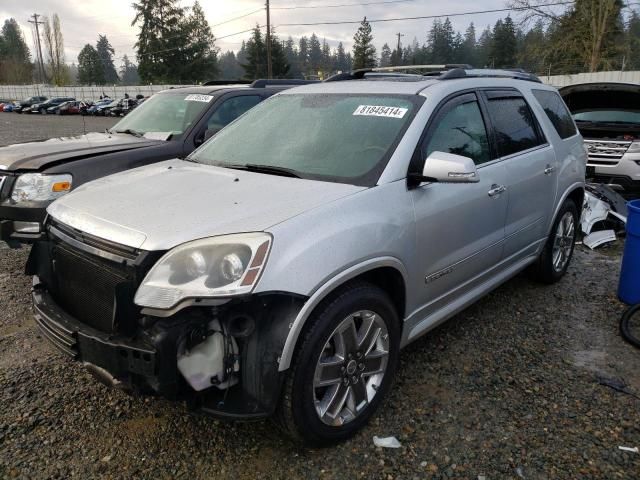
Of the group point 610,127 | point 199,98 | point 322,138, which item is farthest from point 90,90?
point 322,138

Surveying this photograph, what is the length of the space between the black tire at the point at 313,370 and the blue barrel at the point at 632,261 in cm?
270

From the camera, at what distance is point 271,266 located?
218 cm

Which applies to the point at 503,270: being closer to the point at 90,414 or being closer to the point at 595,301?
the point at 595,301

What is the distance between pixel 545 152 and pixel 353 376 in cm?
273

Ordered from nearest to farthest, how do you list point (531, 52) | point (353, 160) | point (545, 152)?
1. point (353, 160)
2. point (545, 152)
3. point (531, 52)

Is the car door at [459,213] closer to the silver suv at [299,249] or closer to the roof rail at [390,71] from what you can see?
the silver suv at [299,249]

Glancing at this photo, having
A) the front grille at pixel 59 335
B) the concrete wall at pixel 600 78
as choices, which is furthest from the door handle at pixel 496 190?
the concrete wall at pixel 600 78

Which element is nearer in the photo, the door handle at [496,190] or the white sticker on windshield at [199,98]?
the door handle at [496,190]

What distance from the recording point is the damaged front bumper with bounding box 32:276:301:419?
7.00 feet

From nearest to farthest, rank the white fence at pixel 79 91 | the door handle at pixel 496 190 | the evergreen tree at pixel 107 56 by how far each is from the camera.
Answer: the door handle at pixel 496 190, the white fence at pixel 79 91, the evergreen tree at pixel 107 56

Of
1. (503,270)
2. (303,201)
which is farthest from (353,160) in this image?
(503,270)

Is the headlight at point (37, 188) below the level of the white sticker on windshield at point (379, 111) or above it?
below

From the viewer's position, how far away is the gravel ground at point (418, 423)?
2502 mm

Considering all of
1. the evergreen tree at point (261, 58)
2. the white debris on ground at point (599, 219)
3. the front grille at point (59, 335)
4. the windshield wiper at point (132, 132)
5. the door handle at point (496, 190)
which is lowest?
the white debris on ground at point (599, 219)
